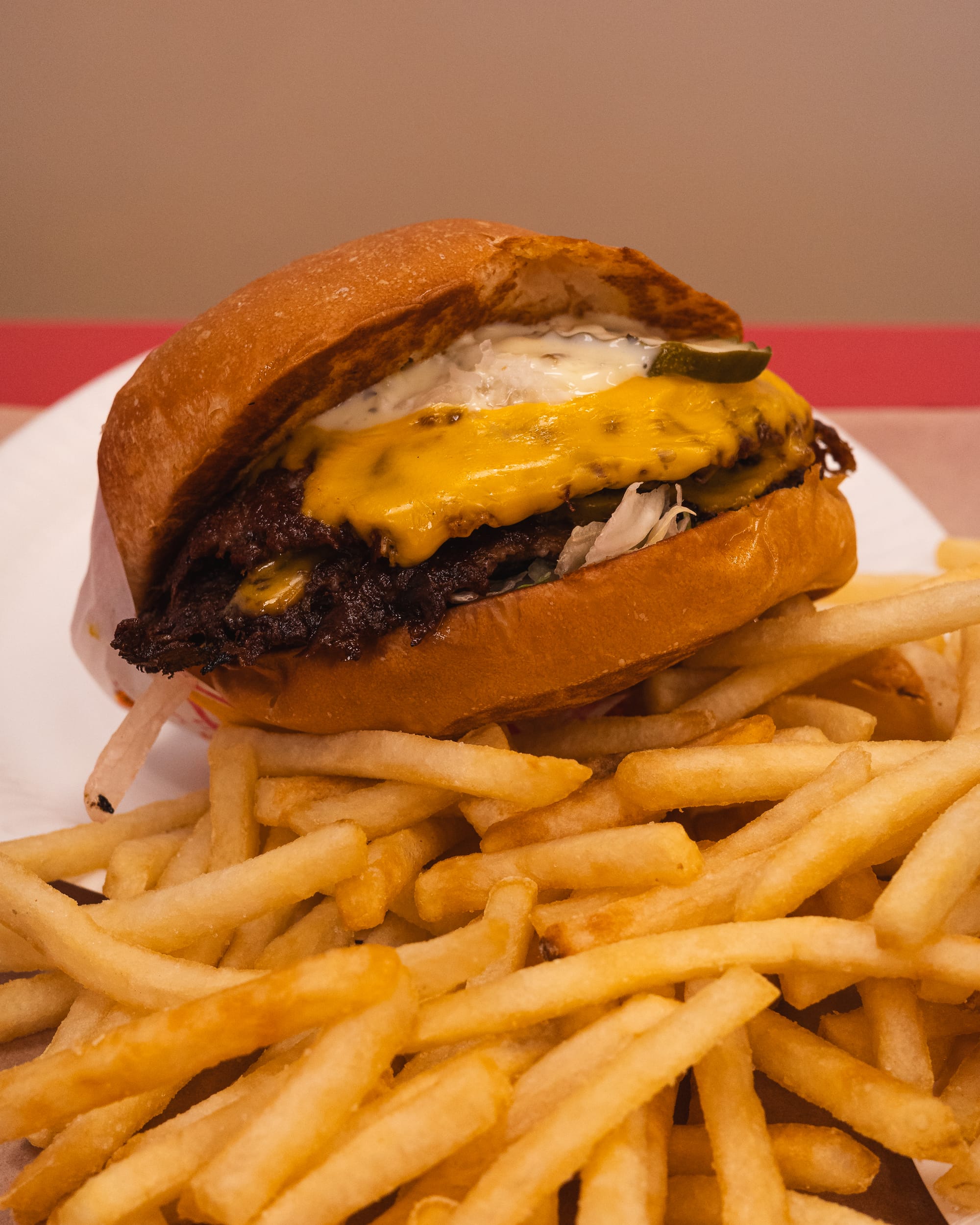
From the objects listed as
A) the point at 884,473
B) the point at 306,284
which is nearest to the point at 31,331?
the point at 306,284

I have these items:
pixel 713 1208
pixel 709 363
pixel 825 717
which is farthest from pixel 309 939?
pixel 709 363

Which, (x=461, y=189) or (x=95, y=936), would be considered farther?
(x=461, y=189)

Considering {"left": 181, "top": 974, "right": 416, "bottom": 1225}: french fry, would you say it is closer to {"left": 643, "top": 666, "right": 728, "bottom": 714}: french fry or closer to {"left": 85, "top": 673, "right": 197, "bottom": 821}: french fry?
{"left": 643, "top": 666, "right": 728, "bottom": 714}: french fry

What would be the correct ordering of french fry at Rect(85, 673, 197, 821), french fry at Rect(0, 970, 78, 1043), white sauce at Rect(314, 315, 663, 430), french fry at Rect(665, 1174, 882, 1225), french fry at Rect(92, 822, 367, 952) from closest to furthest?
french fry at Rect(665, 1174, 882, 1225) < french fry at Rect(92, 822, 367, 952) < french fry at Rect(0, 970, 78, 1043) < white sauce at Rect(314, 315, 663, 430) < french fry at Rect(85, 673, 197, 821)

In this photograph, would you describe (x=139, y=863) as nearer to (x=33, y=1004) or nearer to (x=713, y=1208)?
(x=33, y=1004)

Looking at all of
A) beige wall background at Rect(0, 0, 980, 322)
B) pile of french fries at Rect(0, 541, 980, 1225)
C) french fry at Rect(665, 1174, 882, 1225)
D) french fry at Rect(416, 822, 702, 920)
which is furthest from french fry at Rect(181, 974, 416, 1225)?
beige wall background at Rect(0, 0, 980, 322)

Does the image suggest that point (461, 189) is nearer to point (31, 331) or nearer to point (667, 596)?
point (31, 331)

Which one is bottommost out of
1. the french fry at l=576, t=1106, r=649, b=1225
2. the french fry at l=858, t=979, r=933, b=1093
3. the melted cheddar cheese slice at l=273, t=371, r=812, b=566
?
the french fry at l=858, t=979, r=933, b=1093
